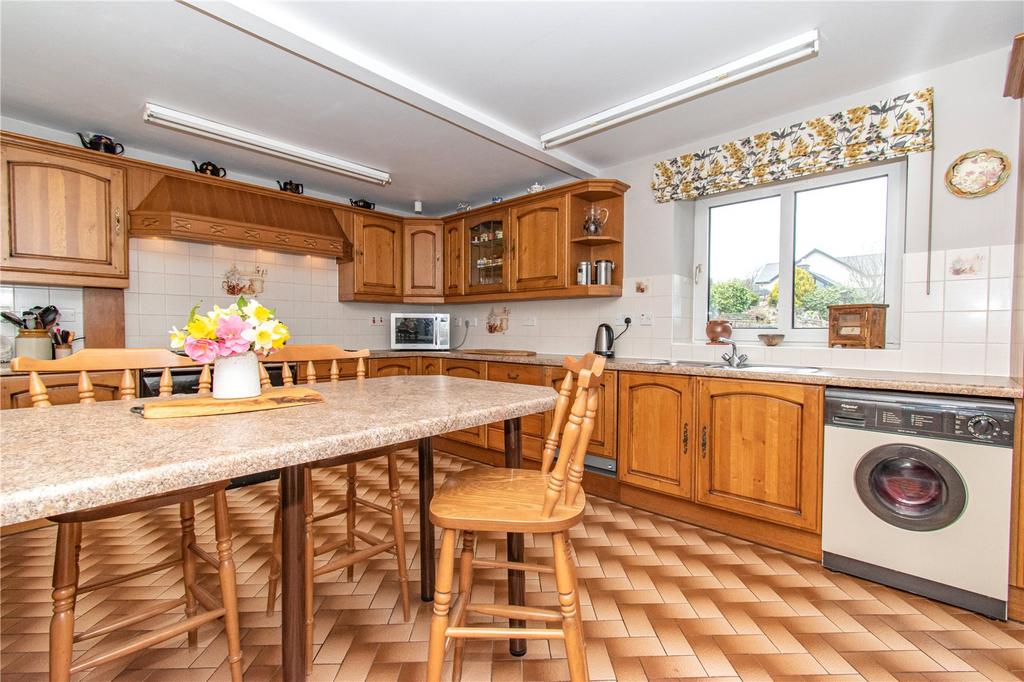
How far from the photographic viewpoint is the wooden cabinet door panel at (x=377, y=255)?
4316 millimetres

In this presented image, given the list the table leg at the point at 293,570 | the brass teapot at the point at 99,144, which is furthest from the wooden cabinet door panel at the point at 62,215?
the table leg at the point at 293,570

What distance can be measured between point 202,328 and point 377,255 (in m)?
3.26

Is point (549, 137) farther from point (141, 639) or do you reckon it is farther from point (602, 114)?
point (141, 639)

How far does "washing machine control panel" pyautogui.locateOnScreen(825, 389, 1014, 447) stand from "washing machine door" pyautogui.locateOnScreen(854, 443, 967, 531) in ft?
0.30

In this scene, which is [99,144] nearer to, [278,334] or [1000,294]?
[278,334]

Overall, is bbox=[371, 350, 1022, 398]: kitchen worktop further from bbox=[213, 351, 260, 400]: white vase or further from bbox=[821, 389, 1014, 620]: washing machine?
bbox=[213, 351, 260, 400]: white vase

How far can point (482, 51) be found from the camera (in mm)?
2221

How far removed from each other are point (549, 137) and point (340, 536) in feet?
8.66

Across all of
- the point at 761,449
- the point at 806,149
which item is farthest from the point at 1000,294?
the point at 761,449

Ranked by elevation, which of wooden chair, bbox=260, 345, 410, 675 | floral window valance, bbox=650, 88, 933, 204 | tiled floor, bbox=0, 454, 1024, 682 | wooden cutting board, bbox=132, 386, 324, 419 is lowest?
tiled floor, bbox=0, 454, 1024, 682

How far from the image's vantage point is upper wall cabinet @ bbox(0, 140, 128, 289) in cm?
268

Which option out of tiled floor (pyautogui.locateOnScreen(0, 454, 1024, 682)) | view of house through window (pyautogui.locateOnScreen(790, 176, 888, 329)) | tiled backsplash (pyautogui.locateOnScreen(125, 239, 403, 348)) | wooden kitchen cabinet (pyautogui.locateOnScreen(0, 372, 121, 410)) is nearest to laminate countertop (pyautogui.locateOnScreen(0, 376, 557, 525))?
tiled floor (pyautogui.locateOnScreen(0, 454, 1024, 682))

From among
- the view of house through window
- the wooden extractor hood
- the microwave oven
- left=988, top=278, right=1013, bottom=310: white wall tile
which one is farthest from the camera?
the microwave oven

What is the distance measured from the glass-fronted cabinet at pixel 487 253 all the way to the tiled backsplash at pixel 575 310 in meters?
0.37
